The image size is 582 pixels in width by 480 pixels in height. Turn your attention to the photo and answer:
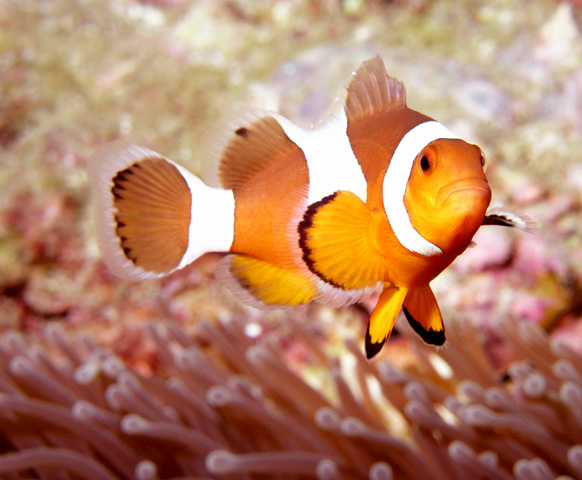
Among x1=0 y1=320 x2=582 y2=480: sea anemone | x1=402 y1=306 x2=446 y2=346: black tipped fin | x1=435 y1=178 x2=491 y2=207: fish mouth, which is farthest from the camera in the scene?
x1=0 y1=320 x2=582 y2=480: sea anemone

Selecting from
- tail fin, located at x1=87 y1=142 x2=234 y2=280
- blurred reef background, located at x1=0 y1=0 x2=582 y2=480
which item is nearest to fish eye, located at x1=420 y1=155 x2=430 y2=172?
tail fin, located at x1=87 y1=142 x2=234 y2=280

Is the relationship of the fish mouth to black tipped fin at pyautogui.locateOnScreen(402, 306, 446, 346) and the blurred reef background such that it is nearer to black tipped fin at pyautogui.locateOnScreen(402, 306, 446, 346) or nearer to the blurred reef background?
black tipped fin at pyautogui.locateOnScreen(402, 306, 446, 346)

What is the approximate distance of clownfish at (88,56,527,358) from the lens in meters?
0.63

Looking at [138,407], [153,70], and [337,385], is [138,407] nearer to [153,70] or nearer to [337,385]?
[337,385]

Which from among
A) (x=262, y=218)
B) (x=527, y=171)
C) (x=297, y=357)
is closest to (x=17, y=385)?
(x=297, y=357)

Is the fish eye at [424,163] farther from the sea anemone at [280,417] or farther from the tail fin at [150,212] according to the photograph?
the sea anemone at [280,417]

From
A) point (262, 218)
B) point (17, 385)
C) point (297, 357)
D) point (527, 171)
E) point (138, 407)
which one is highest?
point (527, 171)

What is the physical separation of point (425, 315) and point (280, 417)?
785 mm

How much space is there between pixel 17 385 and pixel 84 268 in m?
0.56

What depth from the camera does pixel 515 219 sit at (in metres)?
0.70

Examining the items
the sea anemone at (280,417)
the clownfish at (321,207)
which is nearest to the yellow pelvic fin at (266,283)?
the clownfish at (321,207)

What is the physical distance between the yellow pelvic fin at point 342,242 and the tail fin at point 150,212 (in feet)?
0.47

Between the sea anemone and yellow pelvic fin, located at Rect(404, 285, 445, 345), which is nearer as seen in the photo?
yellow pelvic fin, located at Rect(404, 285, 445, 345)

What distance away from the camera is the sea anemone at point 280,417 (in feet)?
4.16
